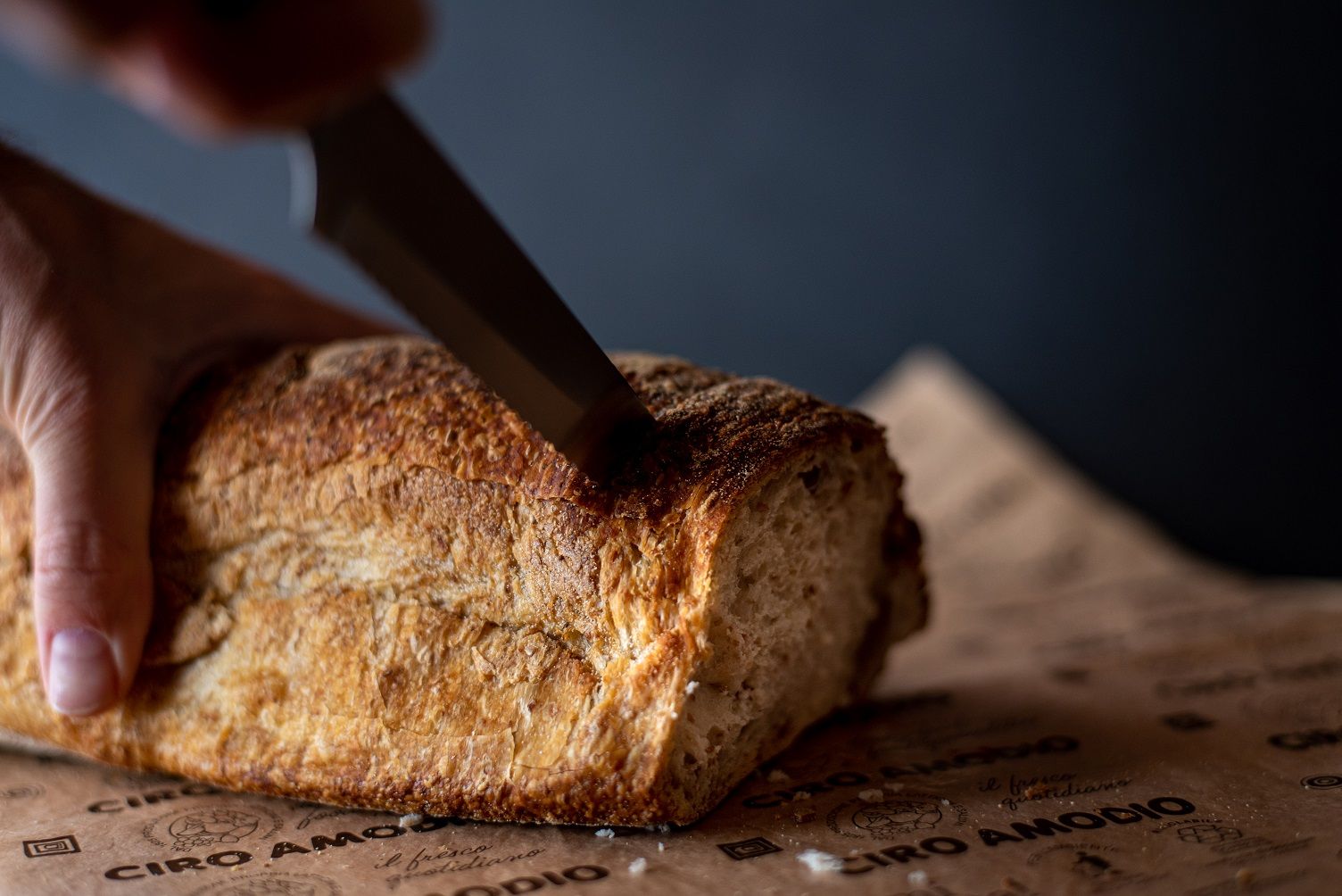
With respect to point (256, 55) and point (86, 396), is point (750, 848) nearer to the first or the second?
point (256, 55)

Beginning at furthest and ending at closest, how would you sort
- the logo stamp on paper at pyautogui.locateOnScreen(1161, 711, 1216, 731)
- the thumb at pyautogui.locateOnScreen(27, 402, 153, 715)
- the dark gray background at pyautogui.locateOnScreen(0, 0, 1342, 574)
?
the dark gray background at pyautogui.locateOnScreen(0, 0, 1342, 574) → the logo stamp on paper at pyautogui.locateOnScreen(1161, 711, 1216, 731) → the thumb at pyautogui.locateOnScreen(27, 402, 153, 715)

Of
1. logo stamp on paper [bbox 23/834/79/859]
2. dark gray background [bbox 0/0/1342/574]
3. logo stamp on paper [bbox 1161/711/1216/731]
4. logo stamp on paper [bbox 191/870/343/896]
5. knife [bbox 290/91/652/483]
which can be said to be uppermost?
dark gray background [bbox 0/0/1342/574]

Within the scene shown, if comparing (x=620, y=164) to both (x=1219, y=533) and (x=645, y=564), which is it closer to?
(x=1219, y=533)

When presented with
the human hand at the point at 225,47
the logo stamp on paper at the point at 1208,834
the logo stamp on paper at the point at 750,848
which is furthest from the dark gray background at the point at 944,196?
the human hand at the point at 225,47

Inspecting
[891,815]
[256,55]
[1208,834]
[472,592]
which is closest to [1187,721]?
[1208,834]

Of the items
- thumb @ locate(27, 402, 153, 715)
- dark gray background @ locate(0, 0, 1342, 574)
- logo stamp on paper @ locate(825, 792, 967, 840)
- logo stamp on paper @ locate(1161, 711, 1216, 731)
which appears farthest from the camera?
dark gray background @ locate(0, 0, 1342, 574)

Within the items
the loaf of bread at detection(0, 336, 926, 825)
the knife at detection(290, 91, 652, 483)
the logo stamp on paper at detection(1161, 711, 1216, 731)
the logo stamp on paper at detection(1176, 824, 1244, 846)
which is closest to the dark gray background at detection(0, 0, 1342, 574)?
the logo stamp on paper at detection(1161, 711, 1216, 731)

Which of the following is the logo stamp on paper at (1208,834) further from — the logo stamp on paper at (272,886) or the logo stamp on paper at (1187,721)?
the logo stamp on paper at (272,886)

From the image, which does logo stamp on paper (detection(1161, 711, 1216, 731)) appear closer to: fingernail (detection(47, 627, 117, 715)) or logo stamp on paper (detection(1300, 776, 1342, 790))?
logo stamp on paper (detection(1300, 776, 1342, 790))
